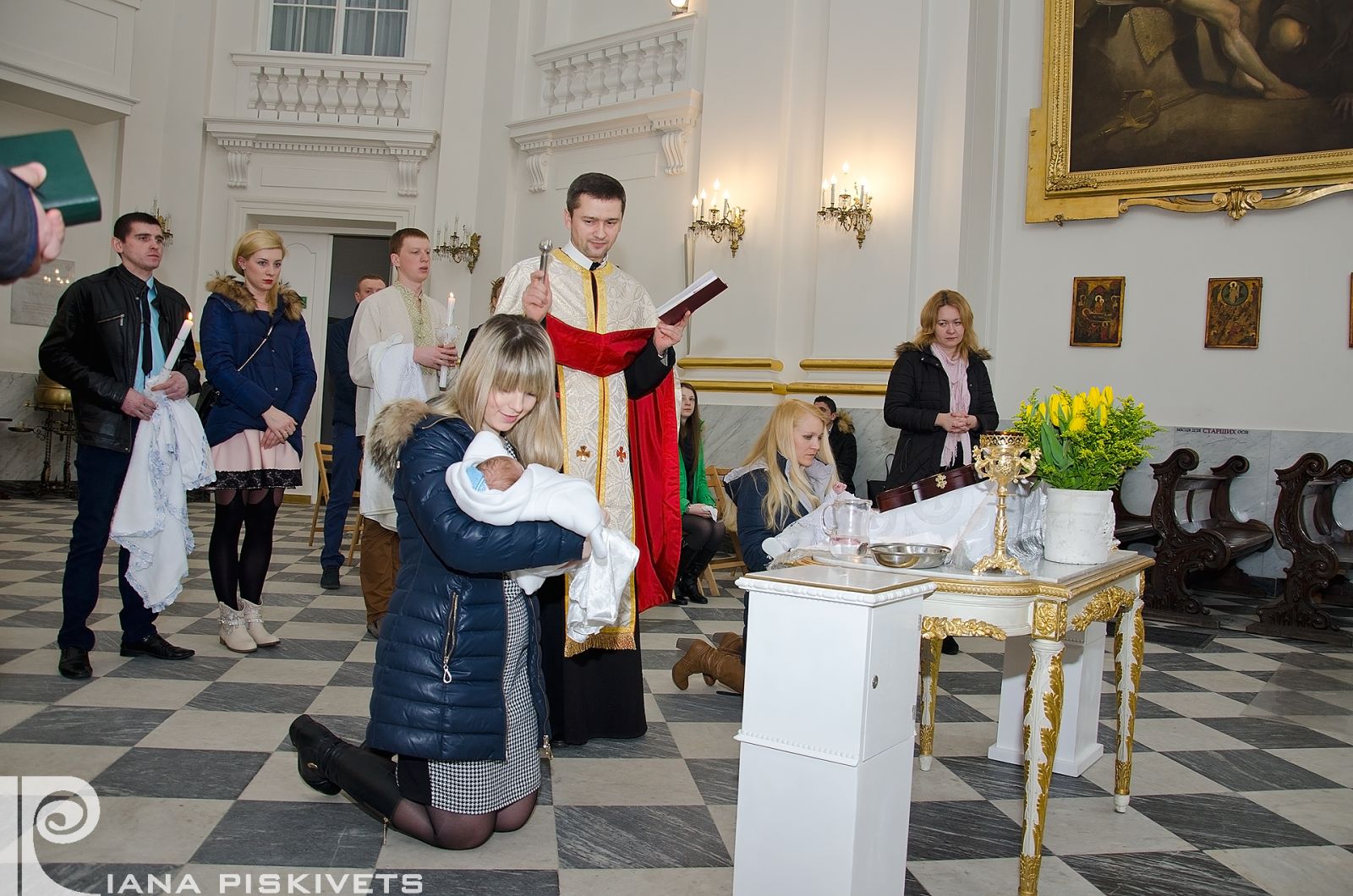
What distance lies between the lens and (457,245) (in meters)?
9.87

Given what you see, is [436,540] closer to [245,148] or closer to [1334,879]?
[1334,879]

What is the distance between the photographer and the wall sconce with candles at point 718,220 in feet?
26.0

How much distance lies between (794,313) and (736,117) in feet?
5.60

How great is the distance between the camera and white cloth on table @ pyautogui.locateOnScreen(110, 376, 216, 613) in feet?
12.0

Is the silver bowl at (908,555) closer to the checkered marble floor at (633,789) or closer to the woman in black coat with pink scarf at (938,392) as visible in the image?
the checkered marble floor at (633,789)

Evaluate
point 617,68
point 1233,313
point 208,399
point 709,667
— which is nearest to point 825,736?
point 709,667

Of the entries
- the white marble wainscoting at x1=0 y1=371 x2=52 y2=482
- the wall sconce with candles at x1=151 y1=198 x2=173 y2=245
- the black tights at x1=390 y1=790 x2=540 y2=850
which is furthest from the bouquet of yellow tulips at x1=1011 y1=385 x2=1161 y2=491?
the white marble wainscoting at x1=0 y1=371 x2=52 y2=482

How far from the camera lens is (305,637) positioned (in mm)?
4422

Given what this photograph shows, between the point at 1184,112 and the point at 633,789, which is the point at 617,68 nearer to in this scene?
the point at 1184,112

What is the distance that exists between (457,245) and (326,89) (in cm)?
236

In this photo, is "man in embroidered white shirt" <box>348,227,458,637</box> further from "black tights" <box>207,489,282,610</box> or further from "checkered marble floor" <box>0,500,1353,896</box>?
"black tights" <box>207,489,282,610</box>

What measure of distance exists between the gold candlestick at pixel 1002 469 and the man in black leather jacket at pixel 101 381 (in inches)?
116

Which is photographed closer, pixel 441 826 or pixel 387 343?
pixel 441 826

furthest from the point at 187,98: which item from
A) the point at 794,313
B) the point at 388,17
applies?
the point at 794,313
